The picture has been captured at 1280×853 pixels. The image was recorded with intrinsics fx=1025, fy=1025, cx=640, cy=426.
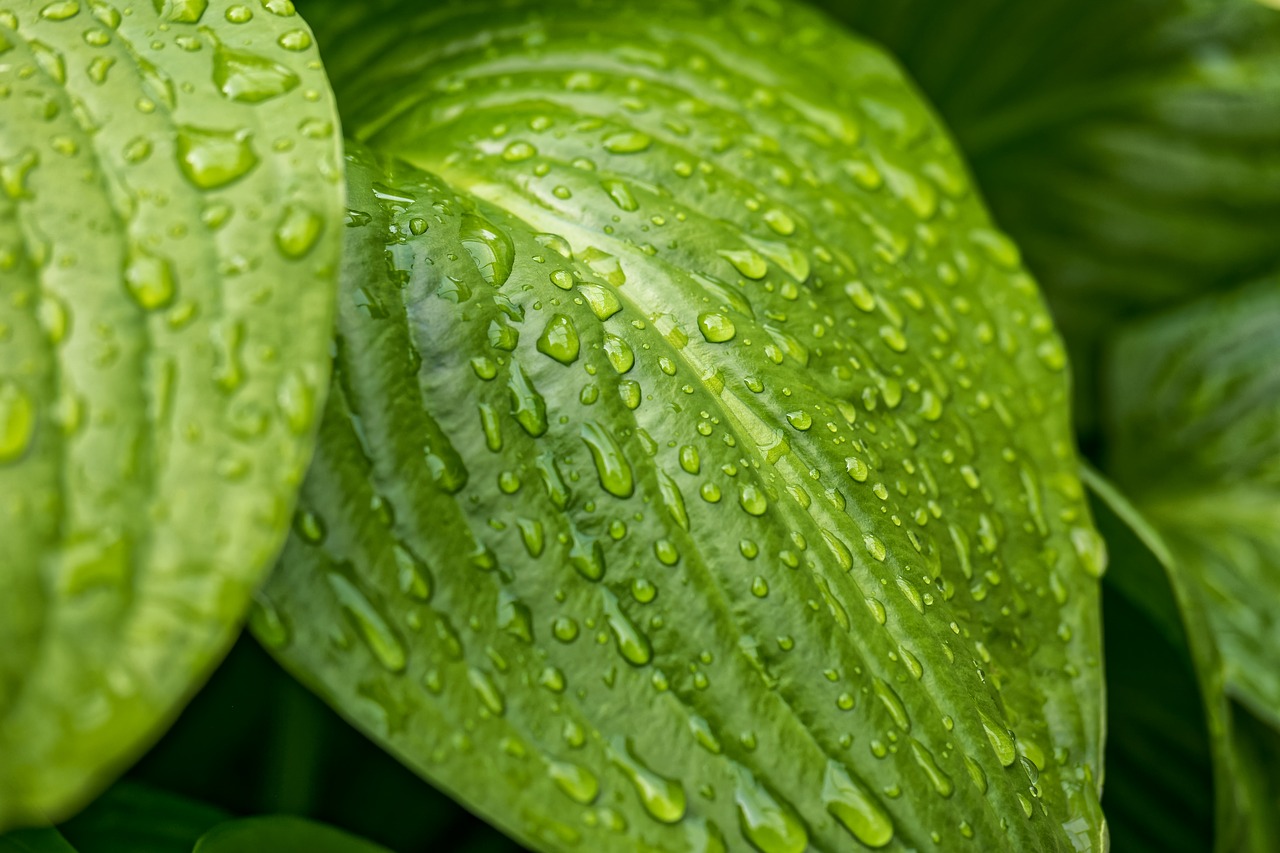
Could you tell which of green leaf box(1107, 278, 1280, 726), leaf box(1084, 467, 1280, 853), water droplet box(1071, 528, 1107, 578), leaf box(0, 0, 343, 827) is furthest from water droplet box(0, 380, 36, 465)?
green leaf box(1107, 278, 1280, 726)

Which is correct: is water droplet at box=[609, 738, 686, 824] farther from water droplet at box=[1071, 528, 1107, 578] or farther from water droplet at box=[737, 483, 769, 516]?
water droplet at box=[1071, 528, 1107, 578]

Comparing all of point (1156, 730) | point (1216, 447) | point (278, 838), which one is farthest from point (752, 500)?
point (1216, 447)

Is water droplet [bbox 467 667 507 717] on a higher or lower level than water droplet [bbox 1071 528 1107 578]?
lower

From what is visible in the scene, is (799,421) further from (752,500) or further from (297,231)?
(297,231)

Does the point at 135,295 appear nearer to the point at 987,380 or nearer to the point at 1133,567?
the point at 987,380

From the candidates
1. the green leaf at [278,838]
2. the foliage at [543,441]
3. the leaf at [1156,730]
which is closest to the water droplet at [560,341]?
the foliage at [543,441]

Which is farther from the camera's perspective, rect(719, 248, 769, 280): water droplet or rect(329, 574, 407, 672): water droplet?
rect(719, 248, 769, 280): water droplet
